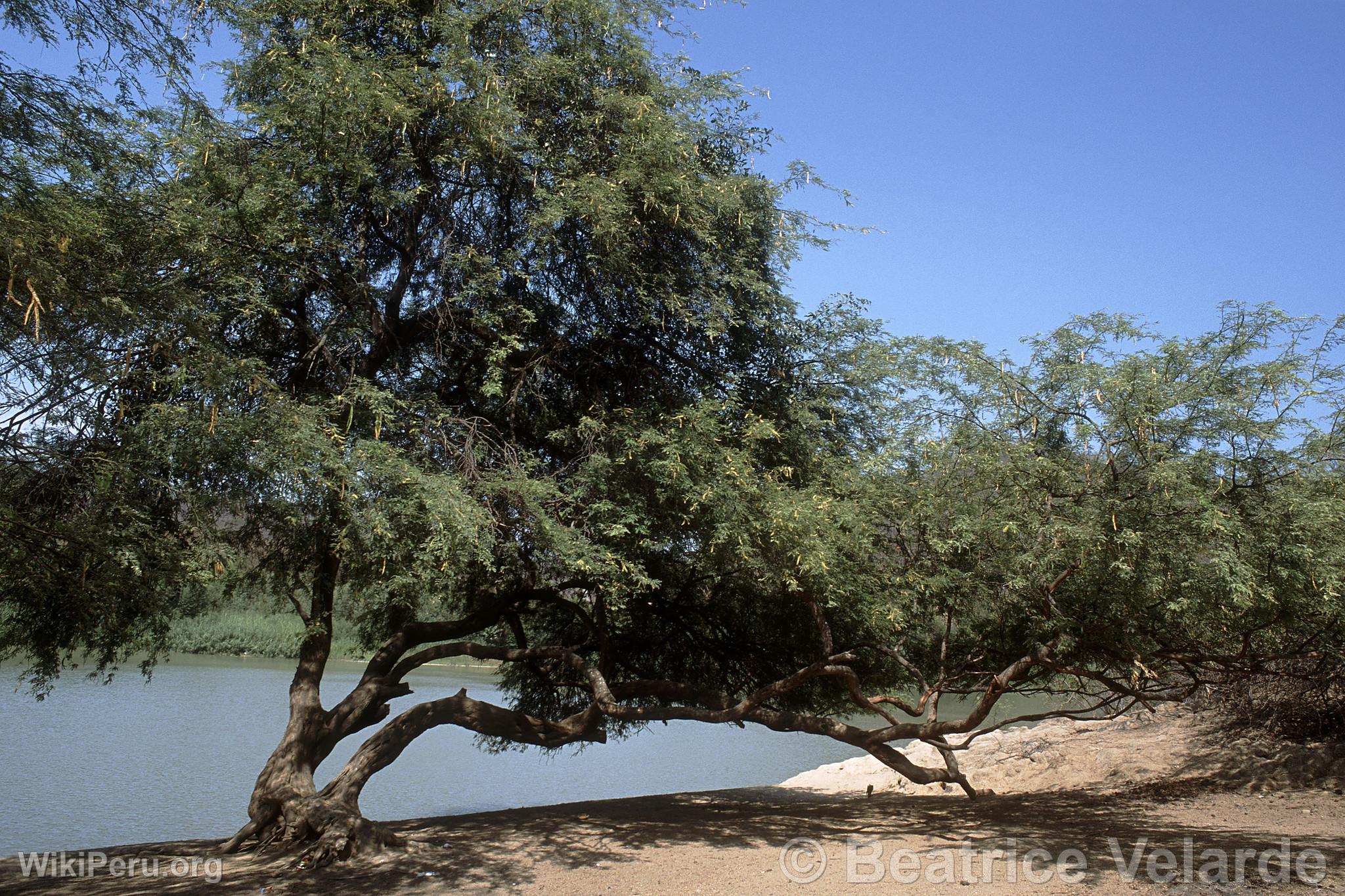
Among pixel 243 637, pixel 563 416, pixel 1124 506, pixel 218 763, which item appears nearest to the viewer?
pixel 1124 506

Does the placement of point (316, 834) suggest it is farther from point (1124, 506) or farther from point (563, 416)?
point (1124, 506)

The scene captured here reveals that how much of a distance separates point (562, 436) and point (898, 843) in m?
5.11

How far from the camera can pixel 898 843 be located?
8633 mm

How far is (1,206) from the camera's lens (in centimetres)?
477

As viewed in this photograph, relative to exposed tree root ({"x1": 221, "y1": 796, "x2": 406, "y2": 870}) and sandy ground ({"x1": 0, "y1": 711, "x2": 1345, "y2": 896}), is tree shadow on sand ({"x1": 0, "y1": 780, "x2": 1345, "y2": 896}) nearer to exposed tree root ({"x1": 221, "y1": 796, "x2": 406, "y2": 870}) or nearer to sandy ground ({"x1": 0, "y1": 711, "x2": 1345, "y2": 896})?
sandy ground ({"x1": 0, "y1": 711, "x2": 1345, "y2": 896})

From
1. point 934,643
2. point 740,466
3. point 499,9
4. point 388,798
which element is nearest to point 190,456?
point 740,466

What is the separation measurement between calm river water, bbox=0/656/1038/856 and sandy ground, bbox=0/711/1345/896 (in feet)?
12.5

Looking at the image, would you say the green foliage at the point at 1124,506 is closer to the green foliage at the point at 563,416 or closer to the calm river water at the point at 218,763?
the green foliage at the point at 563,416

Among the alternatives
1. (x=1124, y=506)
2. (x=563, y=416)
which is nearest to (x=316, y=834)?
(x=563, y=416)

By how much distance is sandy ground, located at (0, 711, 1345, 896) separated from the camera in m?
7.12

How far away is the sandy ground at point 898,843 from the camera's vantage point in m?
7.12

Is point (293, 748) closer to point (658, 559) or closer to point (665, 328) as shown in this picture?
point (658, 559)

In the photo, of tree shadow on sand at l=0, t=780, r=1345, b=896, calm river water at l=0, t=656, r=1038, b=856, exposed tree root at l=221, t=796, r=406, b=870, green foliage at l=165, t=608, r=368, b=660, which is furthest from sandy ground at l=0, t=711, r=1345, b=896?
green foliage at l=165, t=608, r=368, b=660

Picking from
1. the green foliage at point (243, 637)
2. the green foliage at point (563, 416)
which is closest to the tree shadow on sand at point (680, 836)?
the green foliage at point (563, 416)
